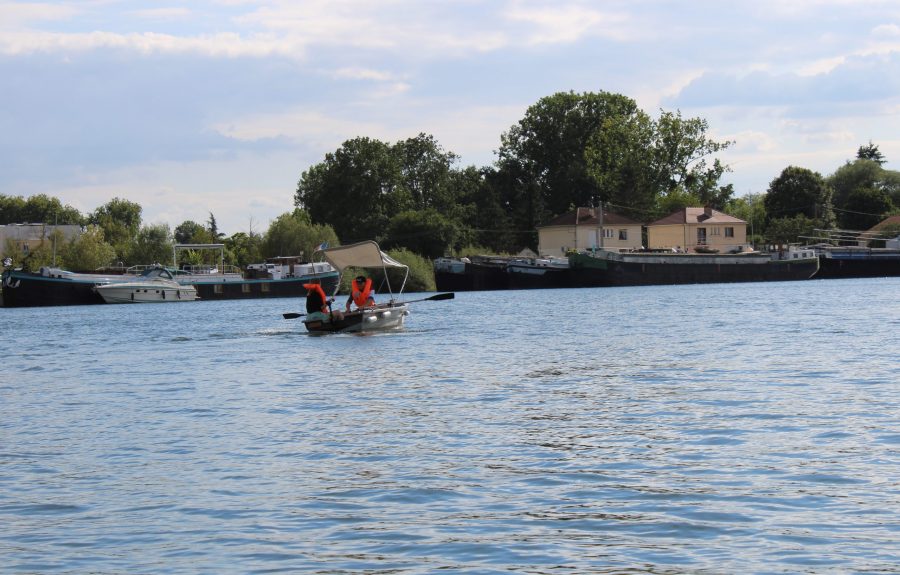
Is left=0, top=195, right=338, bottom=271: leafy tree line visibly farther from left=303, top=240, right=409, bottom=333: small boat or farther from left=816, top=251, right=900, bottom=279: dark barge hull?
left=303, top=240, right=409, bottom=333: small boat

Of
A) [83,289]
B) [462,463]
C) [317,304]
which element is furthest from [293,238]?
[462,463]

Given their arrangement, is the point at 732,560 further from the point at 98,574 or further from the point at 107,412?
the point at 107,412

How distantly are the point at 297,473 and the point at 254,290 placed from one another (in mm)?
105761

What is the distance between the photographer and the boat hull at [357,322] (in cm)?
4828

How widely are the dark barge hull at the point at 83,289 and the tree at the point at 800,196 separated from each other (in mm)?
77899

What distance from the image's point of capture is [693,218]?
151 meters

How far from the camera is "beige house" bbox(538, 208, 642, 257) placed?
501 feet

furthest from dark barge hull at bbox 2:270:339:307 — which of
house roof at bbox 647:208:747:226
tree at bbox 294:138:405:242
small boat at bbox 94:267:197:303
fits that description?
house roof at bbox 647:208:747:226

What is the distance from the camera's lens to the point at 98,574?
1270cm

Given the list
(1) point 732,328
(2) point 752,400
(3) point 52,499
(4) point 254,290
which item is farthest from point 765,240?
(3) point 52,499

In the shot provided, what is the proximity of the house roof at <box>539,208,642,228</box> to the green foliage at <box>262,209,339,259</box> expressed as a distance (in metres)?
32.0

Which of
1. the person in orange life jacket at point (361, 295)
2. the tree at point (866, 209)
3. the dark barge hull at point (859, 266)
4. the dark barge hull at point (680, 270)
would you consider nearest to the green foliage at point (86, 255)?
the dark barge hull at point (680, 270)

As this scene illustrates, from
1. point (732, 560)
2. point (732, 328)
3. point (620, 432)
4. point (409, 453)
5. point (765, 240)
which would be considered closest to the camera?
point (732, 560)

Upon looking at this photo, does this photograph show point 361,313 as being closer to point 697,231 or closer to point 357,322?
point 357,322
